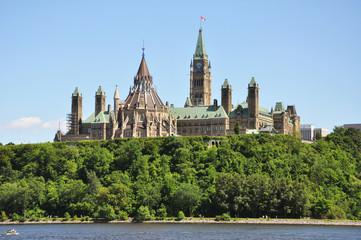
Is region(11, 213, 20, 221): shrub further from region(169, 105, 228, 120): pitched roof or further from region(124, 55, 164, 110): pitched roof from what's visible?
region(169, 105, 228, 120): pitched roof

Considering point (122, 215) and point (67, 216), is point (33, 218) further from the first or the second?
point (122, 215)

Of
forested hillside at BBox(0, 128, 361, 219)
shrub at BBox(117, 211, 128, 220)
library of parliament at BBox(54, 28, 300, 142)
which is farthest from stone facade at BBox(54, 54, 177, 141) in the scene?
shrub at BBox(117, 211, 128, 220)

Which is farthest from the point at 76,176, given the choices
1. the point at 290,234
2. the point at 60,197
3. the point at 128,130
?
the point at 290,234

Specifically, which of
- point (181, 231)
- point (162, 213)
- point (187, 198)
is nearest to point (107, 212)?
point (162, 213)

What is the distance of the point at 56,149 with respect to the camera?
168125 mm

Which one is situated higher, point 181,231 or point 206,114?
point 206,114

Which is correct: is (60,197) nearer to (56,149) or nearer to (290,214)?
(56,149)

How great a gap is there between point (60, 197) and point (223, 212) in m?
32.5

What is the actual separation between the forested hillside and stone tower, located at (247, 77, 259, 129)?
21849mm

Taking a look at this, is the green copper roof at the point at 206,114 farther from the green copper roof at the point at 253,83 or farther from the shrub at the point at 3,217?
the shrub at the point at 3,217

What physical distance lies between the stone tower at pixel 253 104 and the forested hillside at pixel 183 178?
71.7ft

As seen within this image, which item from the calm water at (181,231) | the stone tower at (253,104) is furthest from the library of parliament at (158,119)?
the calm water at (181,231)

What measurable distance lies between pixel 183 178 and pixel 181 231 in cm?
3132

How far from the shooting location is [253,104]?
195125mm
